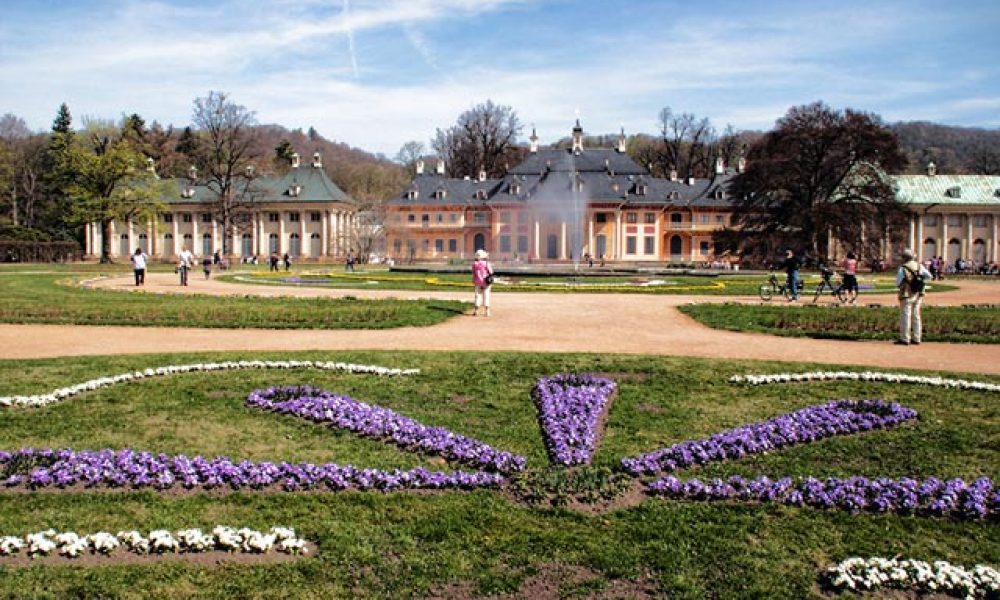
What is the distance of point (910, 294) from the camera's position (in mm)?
16078

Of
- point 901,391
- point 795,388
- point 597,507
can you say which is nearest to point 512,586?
point 597,507

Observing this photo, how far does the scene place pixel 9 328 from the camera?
18344 millimetres

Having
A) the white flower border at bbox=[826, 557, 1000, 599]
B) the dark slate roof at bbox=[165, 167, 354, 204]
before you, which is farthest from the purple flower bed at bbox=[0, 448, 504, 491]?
the dark slate roof at bbox=[165, 167, 354, 204]

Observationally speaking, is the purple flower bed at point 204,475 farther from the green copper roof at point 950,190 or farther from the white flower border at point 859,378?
the green copper roof at point 950,190

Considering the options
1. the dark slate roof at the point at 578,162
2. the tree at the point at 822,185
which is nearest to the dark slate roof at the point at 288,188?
the dark slate roof at the point at 578,162

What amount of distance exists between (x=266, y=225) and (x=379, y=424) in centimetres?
7751

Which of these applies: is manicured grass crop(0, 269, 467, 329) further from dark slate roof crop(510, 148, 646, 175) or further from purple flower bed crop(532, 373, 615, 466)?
dark slate roof crop(510, 148, 646, 175)

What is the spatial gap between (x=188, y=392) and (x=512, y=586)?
6936mm

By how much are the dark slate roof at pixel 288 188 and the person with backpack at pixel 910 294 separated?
69561mm

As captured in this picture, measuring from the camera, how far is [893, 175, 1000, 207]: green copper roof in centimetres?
7412

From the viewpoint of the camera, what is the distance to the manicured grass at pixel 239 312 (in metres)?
19.0

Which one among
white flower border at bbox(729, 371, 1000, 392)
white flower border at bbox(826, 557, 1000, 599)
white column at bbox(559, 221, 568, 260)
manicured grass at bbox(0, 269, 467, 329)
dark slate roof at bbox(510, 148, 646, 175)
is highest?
dark slate roof at bbox(510, 148, 646, 175)

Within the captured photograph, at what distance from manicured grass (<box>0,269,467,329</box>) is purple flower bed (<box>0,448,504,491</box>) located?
439 inches

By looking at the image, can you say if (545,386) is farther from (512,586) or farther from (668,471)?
(512,586)
